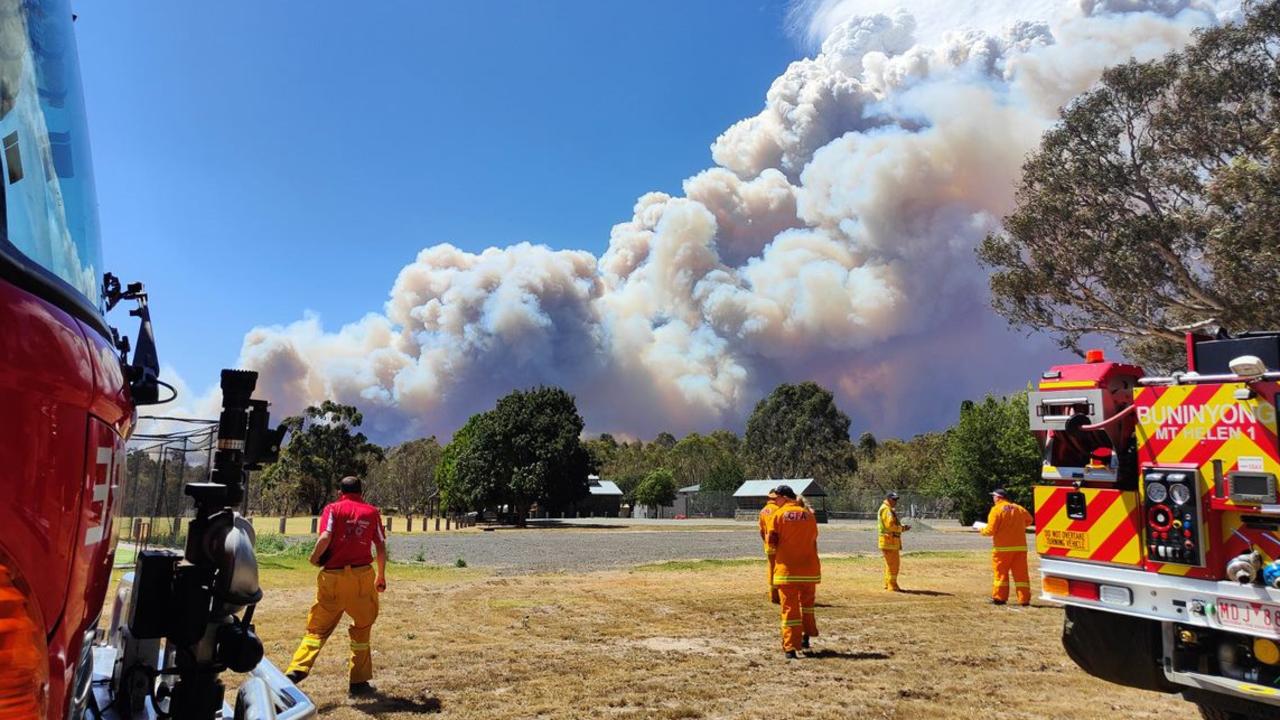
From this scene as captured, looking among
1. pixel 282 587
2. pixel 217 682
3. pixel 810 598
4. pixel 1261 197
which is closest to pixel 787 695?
pixel 810 598

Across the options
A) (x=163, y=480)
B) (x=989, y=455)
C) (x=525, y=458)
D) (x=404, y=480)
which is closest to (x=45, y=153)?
(x=163, y=480)

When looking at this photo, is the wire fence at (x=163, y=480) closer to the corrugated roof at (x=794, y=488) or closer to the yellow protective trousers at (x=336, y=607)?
the yellow protective trousers at (x=336, y=607)

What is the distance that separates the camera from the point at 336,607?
6621 millimetres

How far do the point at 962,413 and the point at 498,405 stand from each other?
3101cm

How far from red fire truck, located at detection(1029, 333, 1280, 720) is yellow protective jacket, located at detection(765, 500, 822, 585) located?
3.17 m

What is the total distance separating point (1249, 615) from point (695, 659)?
529cm

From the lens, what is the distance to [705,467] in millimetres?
106062

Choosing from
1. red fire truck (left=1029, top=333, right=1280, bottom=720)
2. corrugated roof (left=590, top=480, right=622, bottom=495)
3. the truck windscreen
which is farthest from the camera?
corrugated roof (left=590, top=480, right=622, bottom=495)

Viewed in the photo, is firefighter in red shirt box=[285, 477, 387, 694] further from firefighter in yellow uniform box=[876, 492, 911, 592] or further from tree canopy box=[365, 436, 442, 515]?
tree canopy box=[365, 436, 442, 515]

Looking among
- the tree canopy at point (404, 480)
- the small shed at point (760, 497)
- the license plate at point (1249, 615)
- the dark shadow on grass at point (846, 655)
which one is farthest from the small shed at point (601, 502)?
the license plate at point (1249, 615)

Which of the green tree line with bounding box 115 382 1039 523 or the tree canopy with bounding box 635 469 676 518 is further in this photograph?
the tree canopy with bounding box 635 469 676 518

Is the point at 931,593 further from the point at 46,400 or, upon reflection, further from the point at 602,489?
the point at 602,489

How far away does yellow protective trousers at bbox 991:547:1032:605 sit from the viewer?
41.9 ft

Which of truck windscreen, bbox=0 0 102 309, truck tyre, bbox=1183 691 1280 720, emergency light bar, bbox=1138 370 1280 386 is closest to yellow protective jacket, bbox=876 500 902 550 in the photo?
emergency light bar, bbox=1138 370 1280 386
